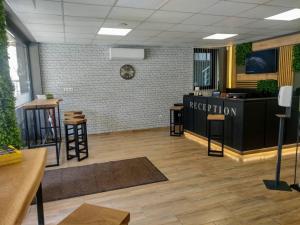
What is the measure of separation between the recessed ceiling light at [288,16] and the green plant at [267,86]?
2.24 meters

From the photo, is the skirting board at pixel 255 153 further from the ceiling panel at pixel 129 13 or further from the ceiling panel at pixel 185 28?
the ceiling panel at pixel 129 13

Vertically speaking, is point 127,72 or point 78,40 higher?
point 78,40

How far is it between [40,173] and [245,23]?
4.57 metres

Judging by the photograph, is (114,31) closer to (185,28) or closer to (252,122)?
Result: (185,28)

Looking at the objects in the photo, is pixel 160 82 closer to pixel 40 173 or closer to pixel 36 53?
pixel 36 53

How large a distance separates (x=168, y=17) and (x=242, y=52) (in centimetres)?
412

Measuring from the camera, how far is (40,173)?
4.27ft

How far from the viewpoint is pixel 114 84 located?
6.79 meters

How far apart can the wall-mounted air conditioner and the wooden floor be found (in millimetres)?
3141

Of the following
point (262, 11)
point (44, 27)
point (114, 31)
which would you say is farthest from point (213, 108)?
point (44, 27)

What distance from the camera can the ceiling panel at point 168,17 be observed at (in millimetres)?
3668

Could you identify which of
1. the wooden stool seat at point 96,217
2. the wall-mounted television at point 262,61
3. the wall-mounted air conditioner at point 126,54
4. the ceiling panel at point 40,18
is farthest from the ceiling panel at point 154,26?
the wooden stool seat at point 96,217

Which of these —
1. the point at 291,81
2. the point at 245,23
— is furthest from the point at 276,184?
the point at 291,81

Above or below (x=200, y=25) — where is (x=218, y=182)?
below
